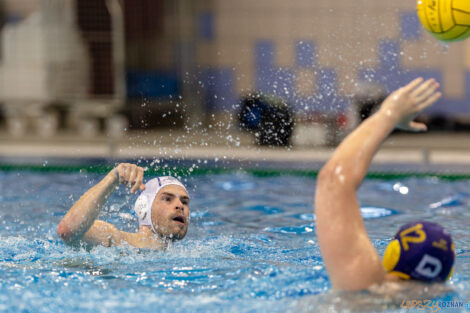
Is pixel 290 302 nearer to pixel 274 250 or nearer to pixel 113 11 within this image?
pixel 274 250

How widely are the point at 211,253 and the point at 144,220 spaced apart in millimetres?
400

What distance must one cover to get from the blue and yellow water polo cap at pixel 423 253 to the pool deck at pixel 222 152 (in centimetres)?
471

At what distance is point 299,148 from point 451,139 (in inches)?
117

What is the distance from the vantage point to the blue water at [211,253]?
8.59 ft

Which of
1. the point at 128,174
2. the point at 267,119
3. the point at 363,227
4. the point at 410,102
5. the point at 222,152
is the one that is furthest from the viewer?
the point at 267,119

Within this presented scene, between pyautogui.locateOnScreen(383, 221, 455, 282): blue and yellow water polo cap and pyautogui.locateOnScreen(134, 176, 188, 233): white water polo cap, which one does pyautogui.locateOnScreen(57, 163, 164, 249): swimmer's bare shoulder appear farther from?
pyautogui.locateOnScreen(383, 221, 455, 282): blue and yellow water polo cap

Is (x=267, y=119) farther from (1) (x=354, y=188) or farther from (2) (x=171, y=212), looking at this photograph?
(1) (x=354, y=188)

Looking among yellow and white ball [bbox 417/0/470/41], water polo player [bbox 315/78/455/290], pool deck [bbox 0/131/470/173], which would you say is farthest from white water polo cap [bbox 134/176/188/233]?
pool deck [bbox 0/131/470/173]

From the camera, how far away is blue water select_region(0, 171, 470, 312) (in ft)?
8.59

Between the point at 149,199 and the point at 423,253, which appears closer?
the point at 423,253

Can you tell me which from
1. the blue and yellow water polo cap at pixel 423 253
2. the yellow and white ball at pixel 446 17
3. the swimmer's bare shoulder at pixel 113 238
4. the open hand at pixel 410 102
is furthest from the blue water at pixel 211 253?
the yellow and white ball at pixel 446 17

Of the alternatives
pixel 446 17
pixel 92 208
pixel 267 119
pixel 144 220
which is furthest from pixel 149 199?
pixel 267 119

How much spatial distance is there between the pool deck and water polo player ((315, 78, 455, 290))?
15.6 ft

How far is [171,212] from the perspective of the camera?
327 centimetres
